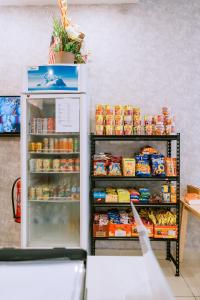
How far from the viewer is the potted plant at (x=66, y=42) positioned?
3033mm

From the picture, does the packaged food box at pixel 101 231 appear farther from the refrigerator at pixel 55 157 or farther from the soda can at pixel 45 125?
the soda can at pixel 45 125

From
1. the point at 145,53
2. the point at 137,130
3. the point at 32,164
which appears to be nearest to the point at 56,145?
the point at 32,164

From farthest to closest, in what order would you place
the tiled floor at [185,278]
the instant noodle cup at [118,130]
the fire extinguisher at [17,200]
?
the fire extinguisher at [17,200]
the instant noodle cup at [118,130]
the tiled floor at [185,278]

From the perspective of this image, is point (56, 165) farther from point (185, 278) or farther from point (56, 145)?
point (185, 278)

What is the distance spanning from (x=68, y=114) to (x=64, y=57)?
66cm

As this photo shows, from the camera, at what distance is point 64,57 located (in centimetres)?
303


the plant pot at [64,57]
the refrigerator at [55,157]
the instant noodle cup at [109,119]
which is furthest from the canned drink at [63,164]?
→ the plant pot at [64,57]

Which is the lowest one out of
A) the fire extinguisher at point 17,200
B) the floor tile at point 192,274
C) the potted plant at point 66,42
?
the floor tile at point 192,274

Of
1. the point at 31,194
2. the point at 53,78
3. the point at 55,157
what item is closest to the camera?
the point at 53,78

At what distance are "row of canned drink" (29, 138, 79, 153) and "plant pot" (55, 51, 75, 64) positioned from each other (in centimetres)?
90

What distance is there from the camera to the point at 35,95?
2963 millimetres

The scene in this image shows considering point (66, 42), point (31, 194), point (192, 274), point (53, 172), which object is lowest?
point (192, 274)

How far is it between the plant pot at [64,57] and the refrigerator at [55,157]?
16cm

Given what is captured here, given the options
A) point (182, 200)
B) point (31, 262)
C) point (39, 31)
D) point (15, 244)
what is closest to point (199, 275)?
point (182, 200)
